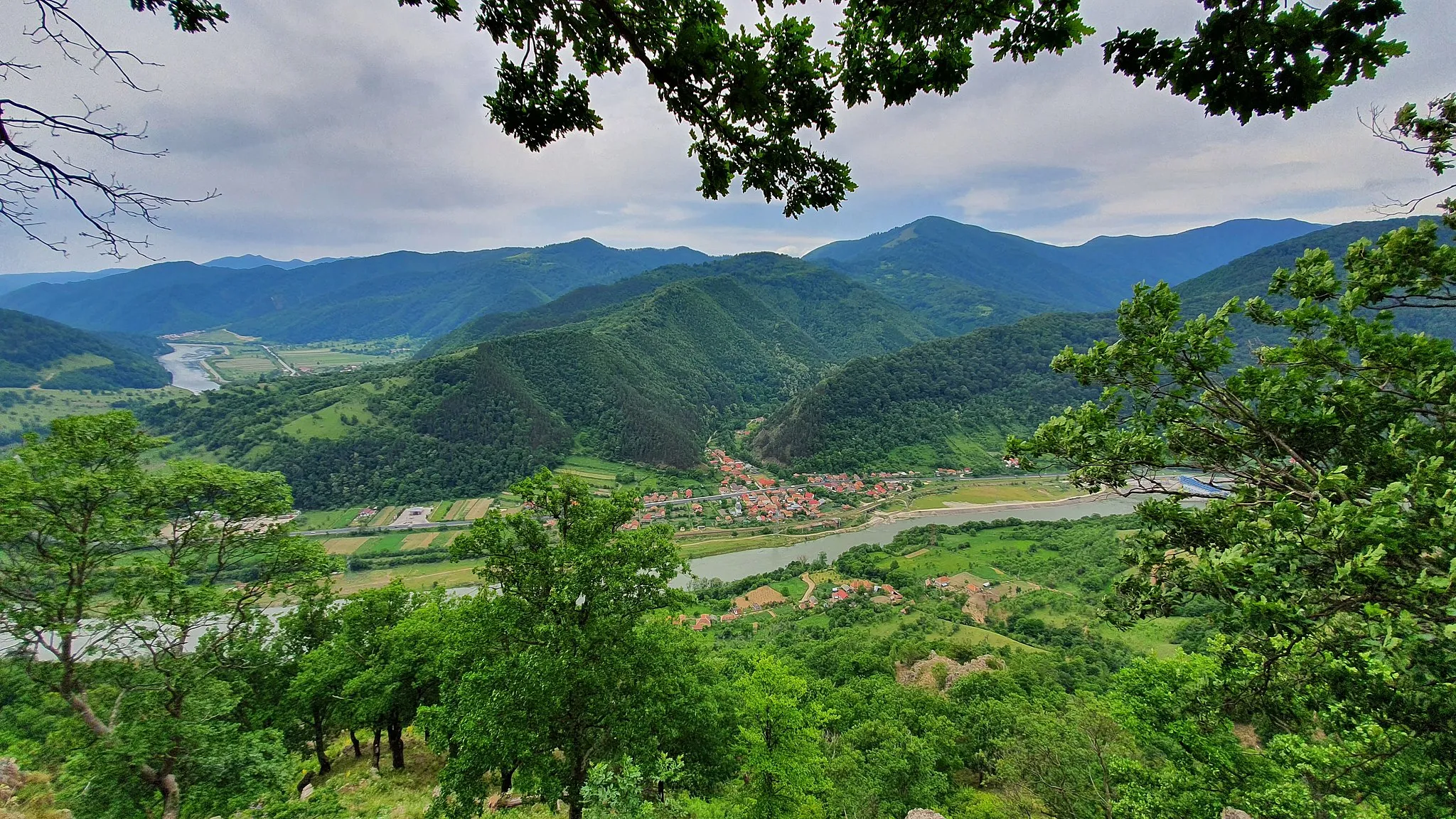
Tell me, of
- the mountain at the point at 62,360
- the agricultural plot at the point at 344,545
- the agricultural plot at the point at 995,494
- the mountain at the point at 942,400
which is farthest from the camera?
the mountain at the point at 62,360

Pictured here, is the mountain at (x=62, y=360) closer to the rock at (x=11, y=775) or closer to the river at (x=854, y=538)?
the river at (x=854, y=538)

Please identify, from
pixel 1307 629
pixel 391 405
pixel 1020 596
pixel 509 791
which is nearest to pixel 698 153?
pixel 1307 629

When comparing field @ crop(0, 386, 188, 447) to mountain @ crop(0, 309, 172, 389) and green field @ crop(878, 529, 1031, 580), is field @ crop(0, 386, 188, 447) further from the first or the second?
green field @ crop(878, 529, 1031, 580)

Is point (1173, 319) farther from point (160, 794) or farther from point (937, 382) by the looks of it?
point (937, 382)

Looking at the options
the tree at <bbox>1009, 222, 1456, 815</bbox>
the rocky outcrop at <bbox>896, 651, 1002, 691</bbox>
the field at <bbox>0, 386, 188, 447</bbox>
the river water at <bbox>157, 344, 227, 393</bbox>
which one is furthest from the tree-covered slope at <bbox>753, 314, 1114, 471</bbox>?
the river water at <bbox>157, 344, 227, 393</bbox>

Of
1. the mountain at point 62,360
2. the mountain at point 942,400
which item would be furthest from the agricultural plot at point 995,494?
the mountain at point 62,360

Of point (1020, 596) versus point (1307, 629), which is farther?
point (1020, 596)
